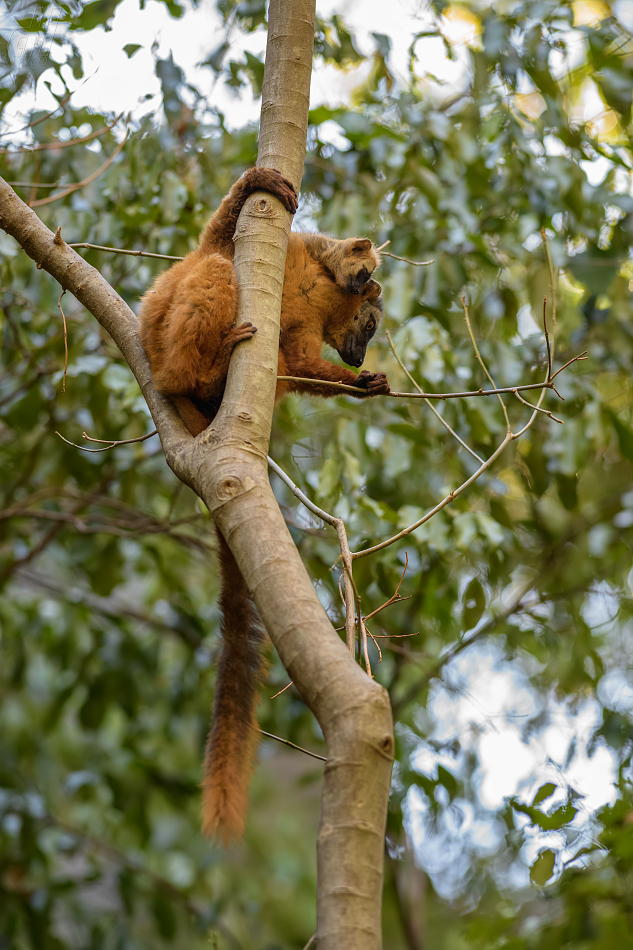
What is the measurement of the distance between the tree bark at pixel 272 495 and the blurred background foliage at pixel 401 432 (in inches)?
44.3

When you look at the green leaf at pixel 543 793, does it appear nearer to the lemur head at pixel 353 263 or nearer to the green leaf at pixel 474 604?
the green leaf at pixel 474 604

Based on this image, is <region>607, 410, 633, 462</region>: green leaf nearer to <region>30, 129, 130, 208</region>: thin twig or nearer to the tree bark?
the tree bark

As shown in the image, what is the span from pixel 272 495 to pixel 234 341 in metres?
0.49

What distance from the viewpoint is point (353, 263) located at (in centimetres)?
327

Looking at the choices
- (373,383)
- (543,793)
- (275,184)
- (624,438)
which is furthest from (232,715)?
(624,438)

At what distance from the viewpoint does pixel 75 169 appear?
12.4 ft

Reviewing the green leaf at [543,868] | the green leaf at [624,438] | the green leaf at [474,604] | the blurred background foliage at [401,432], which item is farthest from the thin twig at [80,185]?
the green leaf at [543,868]

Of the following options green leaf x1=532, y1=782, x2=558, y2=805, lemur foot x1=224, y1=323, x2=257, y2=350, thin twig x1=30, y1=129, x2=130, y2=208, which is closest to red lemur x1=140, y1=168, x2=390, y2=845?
lemur foot x1=224, y1=323, x2=257, y2=350

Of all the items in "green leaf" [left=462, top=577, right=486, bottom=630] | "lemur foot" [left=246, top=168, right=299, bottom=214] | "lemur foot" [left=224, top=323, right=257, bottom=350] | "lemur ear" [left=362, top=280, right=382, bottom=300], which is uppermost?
"lemur ear" [left=362, top=280, right=382, bottom=300]

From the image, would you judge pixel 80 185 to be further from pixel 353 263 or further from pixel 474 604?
pixel 474 604

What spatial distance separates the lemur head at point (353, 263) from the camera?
326 cm

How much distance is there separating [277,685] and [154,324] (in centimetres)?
222

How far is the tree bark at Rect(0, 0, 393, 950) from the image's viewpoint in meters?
1.07

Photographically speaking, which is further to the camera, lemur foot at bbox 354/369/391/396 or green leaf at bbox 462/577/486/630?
green leaf at bbox 462/577/486/630
